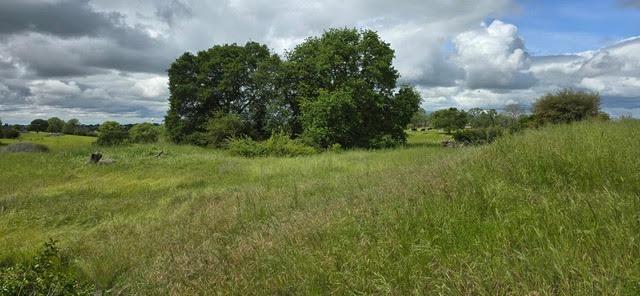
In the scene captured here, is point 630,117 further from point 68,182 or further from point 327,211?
point 68,182

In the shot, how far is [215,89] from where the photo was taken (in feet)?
157

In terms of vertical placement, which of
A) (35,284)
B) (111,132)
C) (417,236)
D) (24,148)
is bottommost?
(24,148)

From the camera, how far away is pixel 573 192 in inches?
194

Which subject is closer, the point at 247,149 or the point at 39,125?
the point at 247,149

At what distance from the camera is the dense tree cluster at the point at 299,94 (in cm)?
3688

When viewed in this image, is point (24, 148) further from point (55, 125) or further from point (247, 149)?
point (55, 125)

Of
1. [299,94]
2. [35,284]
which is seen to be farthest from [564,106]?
[35,284]

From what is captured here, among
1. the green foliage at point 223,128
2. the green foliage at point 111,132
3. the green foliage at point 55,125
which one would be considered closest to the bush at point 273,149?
the green foliage at point 223,128

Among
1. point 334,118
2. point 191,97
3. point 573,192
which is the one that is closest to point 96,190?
point 573,192

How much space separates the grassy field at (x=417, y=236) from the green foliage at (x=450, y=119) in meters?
97.3

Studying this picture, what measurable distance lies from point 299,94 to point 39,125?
318 feet

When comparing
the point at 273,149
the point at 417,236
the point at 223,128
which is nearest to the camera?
the point at 417,236

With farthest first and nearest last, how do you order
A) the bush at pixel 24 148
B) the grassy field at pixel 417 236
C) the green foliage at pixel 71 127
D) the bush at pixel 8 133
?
1. the green foliage at pixel 71 127
2. the bush at pixel 8 133
3. the bush at pixel 24 148
4. the grassy field at pixel 417 236

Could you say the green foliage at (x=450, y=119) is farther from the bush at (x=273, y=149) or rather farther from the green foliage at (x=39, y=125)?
the green foliage at (x=39, y=125)
